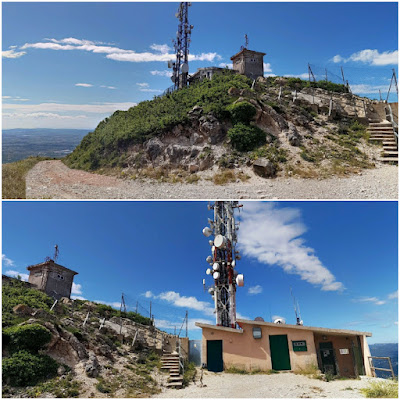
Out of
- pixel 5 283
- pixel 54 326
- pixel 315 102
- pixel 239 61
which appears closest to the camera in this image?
pixel 54 326

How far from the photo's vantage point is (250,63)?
32188 mm

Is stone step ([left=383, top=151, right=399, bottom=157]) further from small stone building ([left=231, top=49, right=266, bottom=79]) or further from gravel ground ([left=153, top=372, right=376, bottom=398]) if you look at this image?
small stone building ([left=231, top=49, right=266, bottom=79])

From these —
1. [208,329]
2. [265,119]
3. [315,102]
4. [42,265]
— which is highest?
[315,102]

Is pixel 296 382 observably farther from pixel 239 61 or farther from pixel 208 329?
pixel 239 61

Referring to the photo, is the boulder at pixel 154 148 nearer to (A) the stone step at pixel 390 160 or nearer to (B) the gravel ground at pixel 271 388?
(A) the stone step at pixel 390 160

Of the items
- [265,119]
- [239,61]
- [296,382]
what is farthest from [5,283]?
[239,61]

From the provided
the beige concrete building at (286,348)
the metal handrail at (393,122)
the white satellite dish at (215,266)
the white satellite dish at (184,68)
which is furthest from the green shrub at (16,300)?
the white satellite dish at (184,68)

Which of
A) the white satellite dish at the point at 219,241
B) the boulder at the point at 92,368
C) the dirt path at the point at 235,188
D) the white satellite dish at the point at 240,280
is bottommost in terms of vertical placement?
the boulder at the point at 92,368

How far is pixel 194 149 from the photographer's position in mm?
21828

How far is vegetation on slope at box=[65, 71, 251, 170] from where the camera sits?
2411 centimetres

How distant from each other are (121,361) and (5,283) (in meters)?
9.26

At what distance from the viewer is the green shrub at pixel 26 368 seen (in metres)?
8.84

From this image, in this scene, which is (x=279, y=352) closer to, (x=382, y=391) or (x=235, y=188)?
(x=382, y=391)

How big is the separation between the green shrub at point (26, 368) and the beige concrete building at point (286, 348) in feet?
22.5
